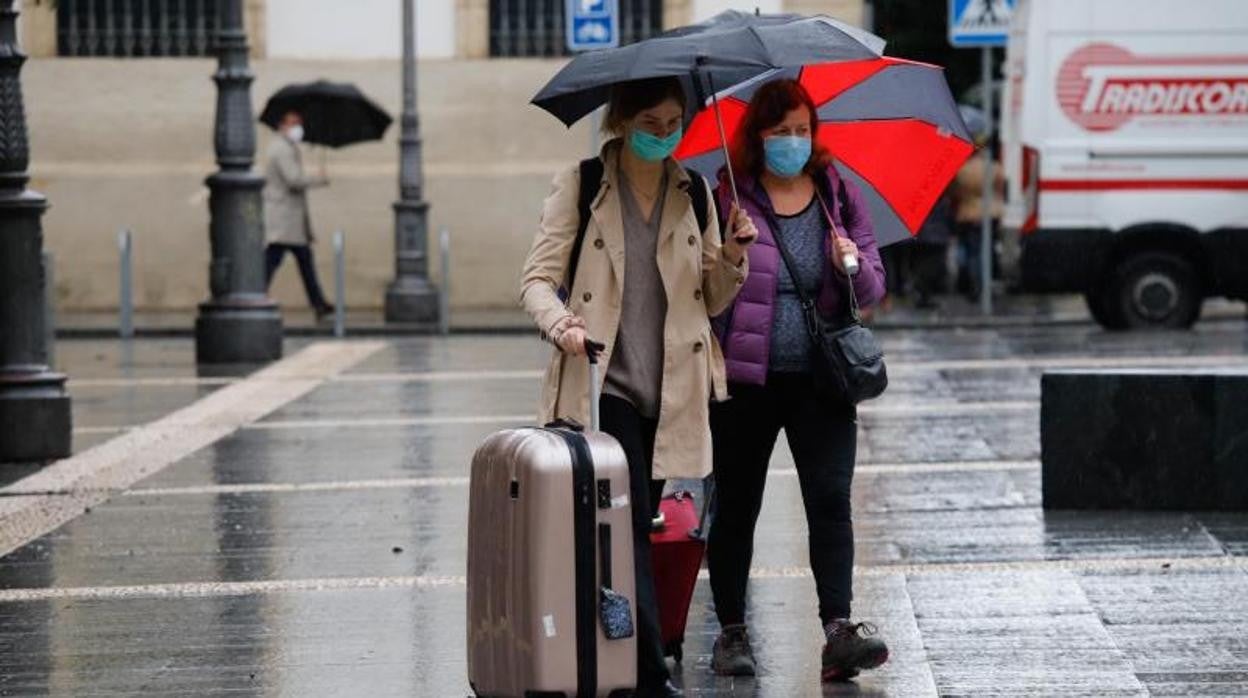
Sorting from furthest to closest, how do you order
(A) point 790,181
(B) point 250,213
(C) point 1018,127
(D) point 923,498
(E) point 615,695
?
1. (C) point 1018,127
2. (B) point 250,213
3. (D) point 923,498
4. (A) point 790,181
5. (E) point 615,695

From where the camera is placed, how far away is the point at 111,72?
24969mm

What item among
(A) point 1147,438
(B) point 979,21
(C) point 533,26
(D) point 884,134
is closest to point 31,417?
(A) point 1147,438

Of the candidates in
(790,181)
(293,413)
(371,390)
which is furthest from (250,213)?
(790,181)

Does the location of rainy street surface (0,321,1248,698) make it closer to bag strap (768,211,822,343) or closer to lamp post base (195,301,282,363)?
bag strap (768,211,822,343)

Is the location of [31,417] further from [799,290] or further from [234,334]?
[799,290]

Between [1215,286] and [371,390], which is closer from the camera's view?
[371,390]

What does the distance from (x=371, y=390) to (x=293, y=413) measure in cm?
138

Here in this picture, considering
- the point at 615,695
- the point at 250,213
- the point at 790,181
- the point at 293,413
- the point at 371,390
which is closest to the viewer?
the point at 615,695

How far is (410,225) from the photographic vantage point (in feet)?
76.1

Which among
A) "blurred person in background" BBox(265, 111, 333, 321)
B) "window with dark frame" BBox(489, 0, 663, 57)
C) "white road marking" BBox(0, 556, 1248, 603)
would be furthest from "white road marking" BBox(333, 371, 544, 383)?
"window with dark frame" BBox(489, 0, 663, 57)

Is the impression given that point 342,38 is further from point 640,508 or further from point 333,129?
point 640,508

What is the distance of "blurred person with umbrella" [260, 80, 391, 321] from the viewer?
23.0m

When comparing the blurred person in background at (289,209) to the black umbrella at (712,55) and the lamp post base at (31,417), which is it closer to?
the lamp post base at (31,417)

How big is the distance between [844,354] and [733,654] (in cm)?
91
